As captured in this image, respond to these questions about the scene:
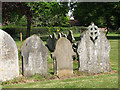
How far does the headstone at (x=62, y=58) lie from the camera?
942 centimetres

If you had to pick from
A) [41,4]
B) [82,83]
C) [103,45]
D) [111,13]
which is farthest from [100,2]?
[82,83]

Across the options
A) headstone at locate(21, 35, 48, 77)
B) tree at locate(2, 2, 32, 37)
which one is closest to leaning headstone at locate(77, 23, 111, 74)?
headstone at locate(21, 35, 48, 77)

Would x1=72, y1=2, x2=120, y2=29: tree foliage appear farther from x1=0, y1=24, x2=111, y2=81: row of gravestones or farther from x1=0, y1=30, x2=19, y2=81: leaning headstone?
x1=0, y1=30, x2=19, y2=81: leaning headstone

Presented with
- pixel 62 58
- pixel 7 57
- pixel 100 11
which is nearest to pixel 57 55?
pixel 62 58

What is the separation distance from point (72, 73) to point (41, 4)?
572 inches

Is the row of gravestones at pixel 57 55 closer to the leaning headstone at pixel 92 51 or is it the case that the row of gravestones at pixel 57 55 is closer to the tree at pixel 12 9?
the leaning headstone at pixel 92 51

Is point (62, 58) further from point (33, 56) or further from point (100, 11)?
point (100, 11)

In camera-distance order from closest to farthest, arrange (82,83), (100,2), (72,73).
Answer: (82,83) → (72,73) → (100,2)

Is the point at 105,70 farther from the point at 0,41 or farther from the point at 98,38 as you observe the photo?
the point at 0,41

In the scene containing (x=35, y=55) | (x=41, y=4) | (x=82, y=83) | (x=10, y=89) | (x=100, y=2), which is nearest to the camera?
(x=10, y=89)

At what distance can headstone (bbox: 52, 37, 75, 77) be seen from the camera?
9422 millimetres

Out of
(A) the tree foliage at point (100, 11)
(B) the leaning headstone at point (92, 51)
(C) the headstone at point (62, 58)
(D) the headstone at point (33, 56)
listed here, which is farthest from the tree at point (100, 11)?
(D) the headstone at point (33, 56)

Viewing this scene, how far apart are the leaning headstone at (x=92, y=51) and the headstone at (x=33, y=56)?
5.82 feet

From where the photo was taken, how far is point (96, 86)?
7715 mm
